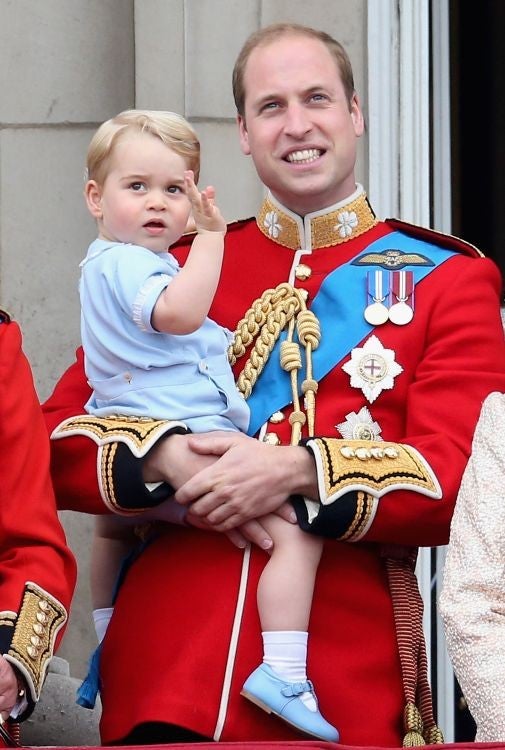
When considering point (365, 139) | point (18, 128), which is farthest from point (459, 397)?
point (18, 128)

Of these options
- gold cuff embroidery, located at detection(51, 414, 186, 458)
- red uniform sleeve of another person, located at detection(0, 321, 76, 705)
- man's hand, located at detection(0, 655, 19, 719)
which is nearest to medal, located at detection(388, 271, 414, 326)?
gold cuff embroidery, located at detection(51, 414, 186, 458)

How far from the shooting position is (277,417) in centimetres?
370

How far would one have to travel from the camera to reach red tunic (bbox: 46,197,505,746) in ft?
11.4

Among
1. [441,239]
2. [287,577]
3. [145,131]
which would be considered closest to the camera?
[287,577]

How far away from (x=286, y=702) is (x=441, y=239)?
0.99m

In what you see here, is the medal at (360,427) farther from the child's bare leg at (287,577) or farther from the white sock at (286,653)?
the white sock at (286,653)

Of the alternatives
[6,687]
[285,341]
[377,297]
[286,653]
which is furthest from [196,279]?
[6,687]

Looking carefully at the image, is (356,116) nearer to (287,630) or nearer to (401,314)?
(401,314)

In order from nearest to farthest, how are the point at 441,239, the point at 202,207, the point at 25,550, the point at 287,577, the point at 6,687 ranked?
the point at 6,687, the point at 25,550, the point at 287,577, the point at 202,207, the point at 441,239

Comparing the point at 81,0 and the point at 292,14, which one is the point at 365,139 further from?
the point at 81,0

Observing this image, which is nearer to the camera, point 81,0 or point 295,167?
point 295,167

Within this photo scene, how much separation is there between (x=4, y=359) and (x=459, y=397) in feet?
2.70

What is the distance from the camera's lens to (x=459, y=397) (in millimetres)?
3592

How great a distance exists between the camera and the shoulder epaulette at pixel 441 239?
3.83 m
